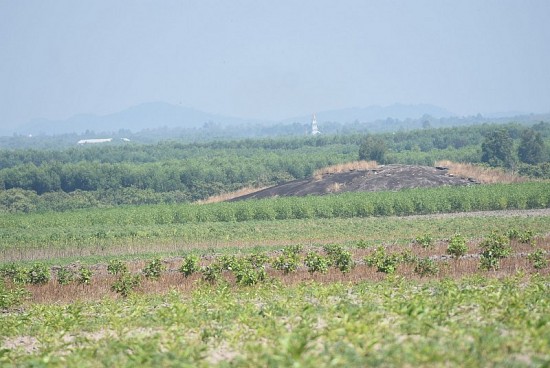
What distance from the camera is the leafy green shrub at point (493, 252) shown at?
76.4 feet

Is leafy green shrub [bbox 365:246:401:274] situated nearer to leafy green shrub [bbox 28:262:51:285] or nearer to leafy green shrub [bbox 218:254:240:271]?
leafy green shrub [bbox 218:254:240:271]

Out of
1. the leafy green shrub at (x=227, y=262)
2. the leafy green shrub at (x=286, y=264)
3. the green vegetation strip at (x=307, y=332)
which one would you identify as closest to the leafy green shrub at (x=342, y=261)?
the leafy green shrub at (x=286, y=264)

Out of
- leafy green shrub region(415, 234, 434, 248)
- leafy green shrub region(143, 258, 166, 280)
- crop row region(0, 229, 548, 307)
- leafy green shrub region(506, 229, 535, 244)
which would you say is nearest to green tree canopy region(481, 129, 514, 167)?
leafy green shrub region(506, 229, 535, 244)

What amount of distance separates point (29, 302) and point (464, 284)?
1148 cm

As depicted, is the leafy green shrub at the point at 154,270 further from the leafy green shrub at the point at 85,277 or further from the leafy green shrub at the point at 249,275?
the leafy green shrub at the point at 249,275

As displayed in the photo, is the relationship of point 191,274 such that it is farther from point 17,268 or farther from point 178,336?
point 178,336

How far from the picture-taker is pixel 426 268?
23078 mm

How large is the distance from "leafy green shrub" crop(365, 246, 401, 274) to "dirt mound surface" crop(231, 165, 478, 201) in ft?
97.7

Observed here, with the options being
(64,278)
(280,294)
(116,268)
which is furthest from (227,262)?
(280,294)

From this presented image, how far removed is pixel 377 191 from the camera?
53.9m

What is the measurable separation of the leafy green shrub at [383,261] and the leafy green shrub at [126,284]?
699cm

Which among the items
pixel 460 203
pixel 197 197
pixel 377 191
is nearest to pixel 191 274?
pixel 460 203

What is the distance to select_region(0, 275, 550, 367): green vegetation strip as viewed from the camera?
1031cm

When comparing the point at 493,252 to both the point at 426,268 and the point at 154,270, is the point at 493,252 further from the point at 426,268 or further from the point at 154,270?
the point at 154,270
